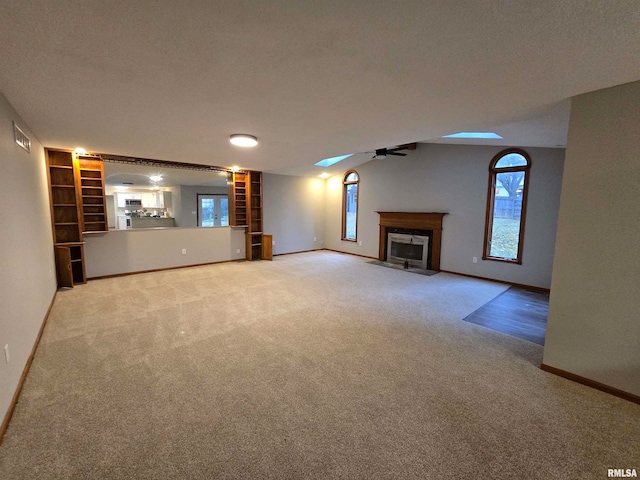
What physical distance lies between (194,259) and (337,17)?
19.3 ft

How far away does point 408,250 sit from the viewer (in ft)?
21.2

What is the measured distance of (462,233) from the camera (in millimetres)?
5566

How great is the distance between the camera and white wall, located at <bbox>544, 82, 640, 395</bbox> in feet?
6.27

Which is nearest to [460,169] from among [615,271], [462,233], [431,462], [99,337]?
[462,233]

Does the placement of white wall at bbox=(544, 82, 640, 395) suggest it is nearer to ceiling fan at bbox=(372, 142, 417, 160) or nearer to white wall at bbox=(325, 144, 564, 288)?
white wall at bbox=(325, 144, 564, 288)

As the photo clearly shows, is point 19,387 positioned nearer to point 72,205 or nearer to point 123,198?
point 72,205

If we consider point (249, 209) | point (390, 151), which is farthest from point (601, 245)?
point (249, 209)

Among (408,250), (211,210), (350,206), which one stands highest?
(350,206)

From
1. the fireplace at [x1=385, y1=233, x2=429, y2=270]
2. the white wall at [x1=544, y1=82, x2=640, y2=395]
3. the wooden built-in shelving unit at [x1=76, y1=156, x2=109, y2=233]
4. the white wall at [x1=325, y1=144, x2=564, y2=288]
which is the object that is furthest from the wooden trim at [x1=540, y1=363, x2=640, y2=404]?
the wooden built-in shelving unit at [x1=76, y1=156, x2=109, y2=233]

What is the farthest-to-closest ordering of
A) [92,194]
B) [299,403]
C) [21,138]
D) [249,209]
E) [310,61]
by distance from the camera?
1. [249,209]
2. [92,194]
3. [21,138]
4. [299,403]
5. [310,61]

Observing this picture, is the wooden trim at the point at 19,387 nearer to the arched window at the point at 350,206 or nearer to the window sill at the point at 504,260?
the window sill at the point at 504,260

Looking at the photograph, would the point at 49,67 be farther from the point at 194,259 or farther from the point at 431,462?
the point at 194,259

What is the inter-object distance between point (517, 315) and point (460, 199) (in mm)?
2671

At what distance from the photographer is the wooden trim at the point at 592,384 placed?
6.42 ft
